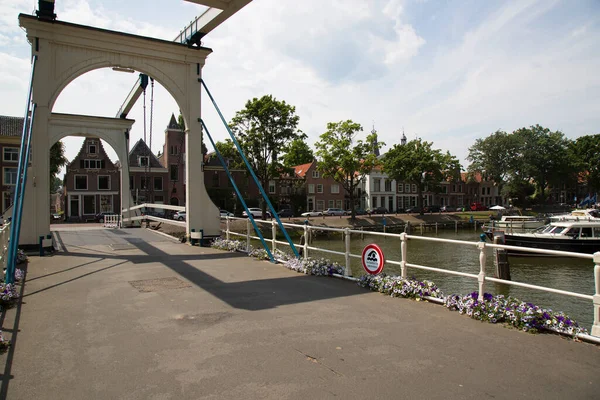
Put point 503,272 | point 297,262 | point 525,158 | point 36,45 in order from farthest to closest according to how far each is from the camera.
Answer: point 525,158 → point 503,272 → point 36,45 → point 297,262

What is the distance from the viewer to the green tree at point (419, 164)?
5272 cm

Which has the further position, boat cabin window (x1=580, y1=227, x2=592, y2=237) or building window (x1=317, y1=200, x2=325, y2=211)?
building window (x1=317, y1=200, x2=325, y2=211)

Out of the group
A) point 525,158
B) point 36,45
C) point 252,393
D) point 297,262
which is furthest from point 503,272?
point 525,158

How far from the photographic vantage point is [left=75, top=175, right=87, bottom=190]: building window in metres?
42.2

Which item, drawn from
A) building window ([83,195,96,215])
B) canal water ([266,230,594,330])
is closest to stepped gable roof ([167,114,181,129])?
building window ([83,195,96,215])

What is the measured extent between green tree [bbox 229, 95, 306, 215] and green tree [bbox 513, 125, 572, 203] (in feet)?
168

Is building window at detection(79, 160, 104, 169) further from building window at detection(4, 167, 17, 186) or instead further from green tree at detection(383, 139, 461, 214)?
green tree at detection(383, 139, 461, 214)

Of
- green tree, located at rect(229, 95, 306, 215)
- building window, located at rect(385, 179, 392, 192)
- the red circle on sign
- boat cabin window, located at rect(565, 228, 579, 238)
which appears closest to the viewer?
the red circle on sign

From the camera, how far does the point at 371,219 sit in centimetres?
4888

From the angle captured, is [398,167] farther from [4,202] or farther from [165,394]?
[165,394]

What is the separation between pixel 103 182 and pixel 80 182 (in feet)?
7.20

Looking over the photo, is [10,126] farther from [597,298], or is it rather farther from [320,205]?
[597,298]

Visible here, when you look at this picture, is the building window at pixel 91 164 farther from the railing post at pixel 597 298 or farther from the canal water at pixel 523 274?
the railing post at pixel 597 298

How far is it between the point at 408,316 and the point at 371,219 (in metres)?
44.4
